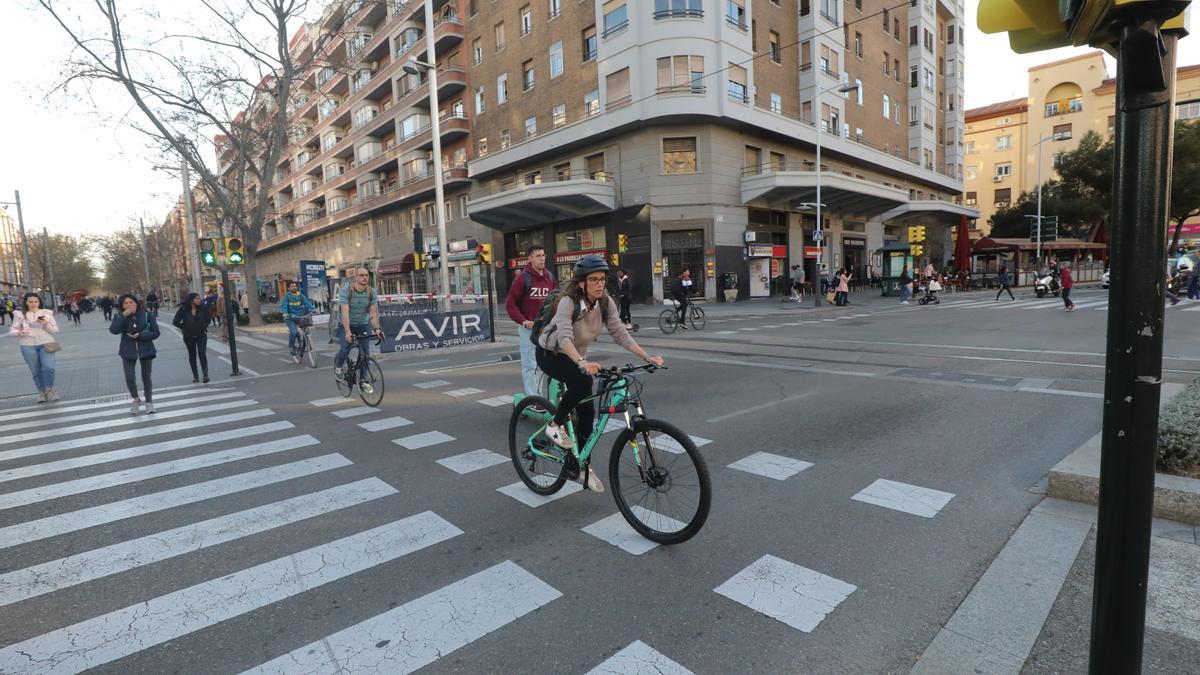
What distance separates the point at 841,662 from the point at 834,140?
36744 mm

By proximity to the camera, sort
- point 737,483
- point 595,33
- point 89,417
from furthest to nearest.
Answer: point 595,33
point 89,417
point 737,483

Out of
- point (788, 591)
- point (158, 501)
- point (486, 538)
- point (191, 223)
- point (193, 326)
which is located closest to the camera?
point (788, 591)

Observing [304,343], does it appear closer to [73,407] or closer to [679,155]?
[73,407]

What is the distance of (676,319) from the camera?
57.3 feet

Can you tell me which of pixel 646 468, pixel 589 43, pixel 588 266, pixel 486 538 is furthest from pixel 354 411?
pixel 589 43

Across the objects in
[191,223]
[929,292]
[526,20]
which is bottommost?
[929,292]

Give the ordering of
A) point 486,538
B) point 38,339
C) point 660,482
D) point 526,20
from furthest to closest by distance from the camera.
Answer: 1. point 526,20
2. point 38,339
3. point 486,538
4. point 660,482

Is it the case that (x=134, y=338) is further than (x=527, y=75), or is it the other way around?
(x=527, y=75)

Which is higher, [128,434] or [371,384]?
[371,384]

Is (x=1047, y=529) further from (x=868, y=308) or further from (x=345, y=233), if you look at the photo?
(x=345, y=233)

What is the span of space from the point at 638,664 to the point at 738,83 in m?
30.1

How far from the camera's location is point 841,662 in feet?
8.39

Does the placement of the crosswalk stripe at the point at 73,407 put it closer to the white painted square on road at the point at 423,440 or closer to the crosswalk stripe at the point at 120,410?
the crosswalk stripe at the point at 120,410

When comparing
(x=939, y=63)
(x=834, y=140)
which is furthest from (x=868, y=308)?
(x=939, y=63)
